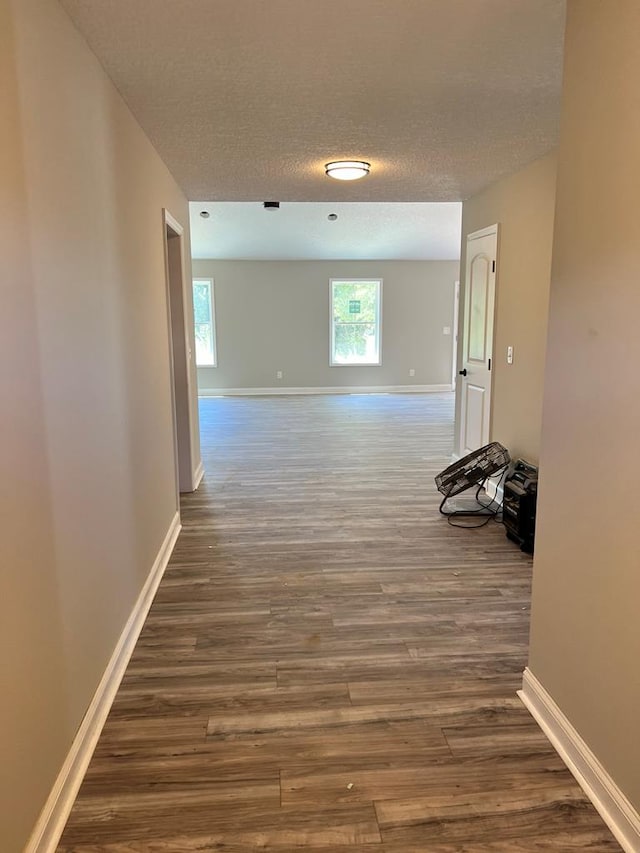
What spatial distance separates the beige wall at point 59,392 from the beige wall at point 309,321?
304 inches

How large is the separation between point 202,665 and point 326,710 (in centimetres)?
59

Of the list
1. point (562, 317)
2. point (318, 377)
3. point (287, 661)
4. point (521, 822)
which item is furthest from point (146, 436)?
point (318, 377)

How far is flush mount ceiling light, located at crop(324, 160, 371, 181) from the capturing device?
3576mm

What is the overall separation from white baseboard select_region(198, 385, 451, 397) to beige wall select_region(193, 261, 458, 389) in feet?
0.26

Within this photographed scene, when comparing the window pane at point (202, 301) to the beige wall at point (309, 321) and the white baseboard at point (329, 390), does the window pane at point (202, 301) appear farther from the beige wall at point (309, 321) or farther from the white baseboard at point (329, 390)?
the white baseboard at point (329, 390)

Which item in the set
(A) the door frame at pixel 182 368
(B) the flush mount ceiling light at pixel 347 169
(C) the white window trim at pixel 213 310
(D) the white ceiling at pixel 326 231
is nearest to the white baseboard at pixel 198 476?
(A) the door frame at pixel 182 368

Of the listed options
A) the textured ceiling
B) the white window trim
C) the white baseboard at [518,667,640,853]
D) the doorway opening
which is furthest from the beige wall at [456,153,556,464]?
the white window trim

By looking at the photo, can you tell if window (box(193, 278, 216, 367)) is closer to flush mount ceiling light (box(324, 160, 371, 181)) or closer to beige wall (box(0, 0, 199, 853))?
flush mount ceiling light (box(324, 160, 371, 181))

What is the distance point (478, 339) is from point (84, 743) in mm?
4120

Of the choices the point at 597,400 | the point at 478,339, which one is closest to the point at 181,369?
the point at 478,339

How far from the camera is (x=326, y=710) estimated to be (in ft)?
6.81

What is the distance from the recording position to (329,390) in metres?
10.8

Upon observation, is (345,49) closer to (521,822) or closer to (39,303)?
(39,303)

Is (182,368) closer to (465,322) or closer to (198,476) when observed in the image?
(198,476)
